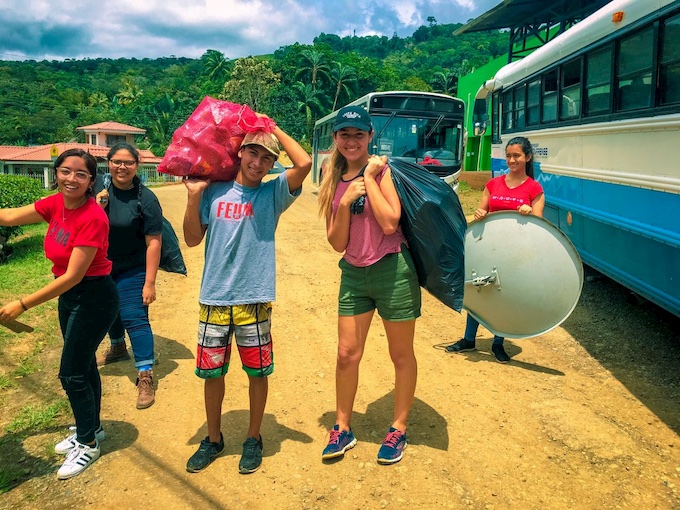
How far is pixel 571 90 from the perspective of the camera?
6.45 meters

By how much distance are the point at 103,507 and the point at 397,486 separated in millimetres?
1545

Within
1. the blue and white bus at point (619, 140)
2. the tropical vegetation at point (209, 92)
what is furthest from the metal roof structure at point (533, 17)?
the tropical vegetation at point (209, 92)

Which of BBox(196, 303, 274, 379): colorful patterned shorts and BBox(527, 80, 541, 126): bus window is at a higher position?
BBox(527, 80, 541, 126): bus window

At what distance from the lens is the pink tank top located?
122 inches

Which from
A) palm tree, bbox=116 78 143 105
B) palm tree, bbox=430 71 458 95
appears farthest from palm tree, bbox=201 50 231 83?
palm tree, bbox=430 71 458 95

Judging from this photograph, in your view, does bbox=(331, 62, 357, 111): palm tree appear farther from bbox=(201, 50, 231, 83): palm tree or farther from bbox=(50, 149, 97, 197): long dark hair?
bbox=(50, 149, 97, 197): long dark hair

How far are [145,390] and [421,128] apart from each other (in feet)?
36.0

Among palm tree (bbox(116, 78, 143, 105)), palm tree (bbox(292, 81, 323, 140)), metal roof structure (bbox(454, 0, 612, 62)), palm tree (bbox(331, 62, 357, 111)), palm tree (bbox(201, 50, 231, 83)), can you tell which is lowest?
metal roof structure (bbox(454, 0, 612, 62))

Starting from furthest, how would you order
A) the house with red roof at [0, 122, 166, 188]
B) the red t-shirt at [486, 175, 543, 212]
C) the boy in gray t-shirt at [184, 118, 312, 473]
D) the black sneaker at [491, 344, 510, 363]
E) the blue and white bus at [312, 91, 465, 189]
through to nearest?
the house with red roof at [0, 122, 166, 188] < the blue and white bus at [312, 91, 465, 189] < the black sneaker at [491, 344, 510, 363] < the red t-shirt at [486, 175, 543, 212] < the boy in gray t-shirt at [184, 118, 312, 473]

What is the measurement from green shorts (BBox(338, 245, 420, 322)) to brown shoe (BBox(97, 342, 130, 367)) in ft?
8.64

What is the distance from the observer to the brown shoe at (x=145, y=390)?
3.98 meters

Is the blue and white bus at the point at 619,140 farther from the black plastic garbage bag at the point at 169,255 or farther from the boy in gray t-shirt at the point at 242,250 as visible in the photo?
the black plastic garbage bag at the point at 169,255

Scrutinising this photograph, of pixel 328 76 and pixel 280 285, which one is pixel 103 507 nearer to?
pixel 280 285

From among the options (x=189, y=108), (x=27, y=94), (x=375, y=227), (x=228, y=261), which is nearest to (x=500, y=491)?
(x=375, y=227)
